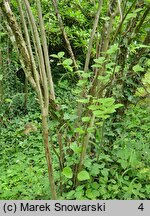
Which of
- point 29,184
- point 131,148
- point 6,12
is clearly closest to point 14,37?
point 6,12

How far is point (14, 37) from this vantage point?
1.96 meters

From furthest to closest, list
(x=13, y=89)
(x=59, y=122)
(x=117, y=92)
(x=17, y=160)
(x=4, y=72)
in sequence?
(x=13, y=89) < (x=4, y=72) < (x=17, y=160) < (x=117, y=92) < (x=59, y=122)

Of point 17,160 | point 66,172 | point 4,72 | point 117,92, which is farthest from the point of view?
point 4,72

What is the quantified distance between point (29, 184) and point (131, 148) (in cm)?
117

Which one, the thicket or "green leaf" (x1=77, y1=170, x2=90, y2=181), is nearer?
the thicket

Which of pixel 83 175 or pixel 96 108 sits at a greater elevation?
pixel 96 108

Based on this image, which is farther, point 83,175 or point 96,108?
point 83,175

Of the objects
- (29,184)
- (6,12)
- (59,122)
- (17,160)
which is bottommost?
(17,160)

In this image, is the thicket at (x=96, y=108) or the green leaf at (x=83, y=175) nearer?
the thicket at (x=96, y=108)

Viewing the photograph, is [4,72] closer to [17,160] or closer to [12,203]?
[17,160]

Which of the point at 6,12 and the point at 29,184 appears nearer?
the point at 6,12

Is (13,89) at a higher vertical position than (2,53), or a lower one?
lower

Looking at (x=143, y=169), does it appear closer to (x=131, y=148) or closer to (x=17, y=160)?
(x=131, y=148)

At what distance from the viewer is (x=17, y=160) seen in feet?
12.8
